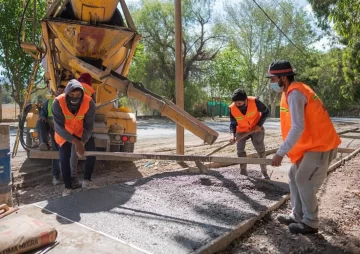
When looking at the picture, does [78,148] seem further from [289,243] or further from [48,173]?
[289,243]

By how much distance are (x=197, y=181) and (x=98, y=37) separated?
2.69 m

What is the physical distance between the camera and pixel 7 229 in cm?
277

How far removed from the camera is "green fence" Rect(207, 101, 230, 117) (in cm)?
3306

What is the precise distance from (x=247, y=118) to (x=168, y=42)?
23.1m

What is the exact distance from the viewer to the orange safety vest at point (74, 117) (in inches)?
179

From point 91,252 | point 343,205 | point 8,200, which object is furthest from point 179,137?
point 91,252

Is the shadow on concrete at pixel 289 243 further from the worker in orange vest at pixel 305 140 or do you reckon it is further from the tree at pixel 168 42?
the tree at pixel 168 42

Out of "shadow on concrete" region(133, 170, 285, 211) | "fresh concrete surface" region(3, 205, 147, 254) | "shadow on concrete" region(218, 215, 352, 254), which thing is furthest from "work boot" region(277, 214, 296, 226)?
"fresh concrete surface" region(3, 205, 147, 254)

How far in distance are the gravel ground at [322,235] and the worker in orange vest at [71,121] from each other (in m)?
2.26

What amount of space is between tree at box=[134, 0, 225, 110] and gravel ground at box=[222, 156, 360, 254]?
943 inches

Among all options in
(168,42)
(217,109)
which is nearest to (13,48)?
(168,42)

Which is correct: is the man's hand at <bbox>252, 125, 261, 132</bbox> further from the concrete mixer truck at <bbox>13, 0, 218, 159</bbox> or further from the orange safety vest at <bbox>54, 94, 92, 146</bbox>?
the orange safety vest at <bbox>54, 94, 92, 146</bbox>

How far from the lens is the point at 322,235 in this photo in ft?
11.8

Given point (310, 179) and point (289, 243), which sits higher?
point (310, 179)
